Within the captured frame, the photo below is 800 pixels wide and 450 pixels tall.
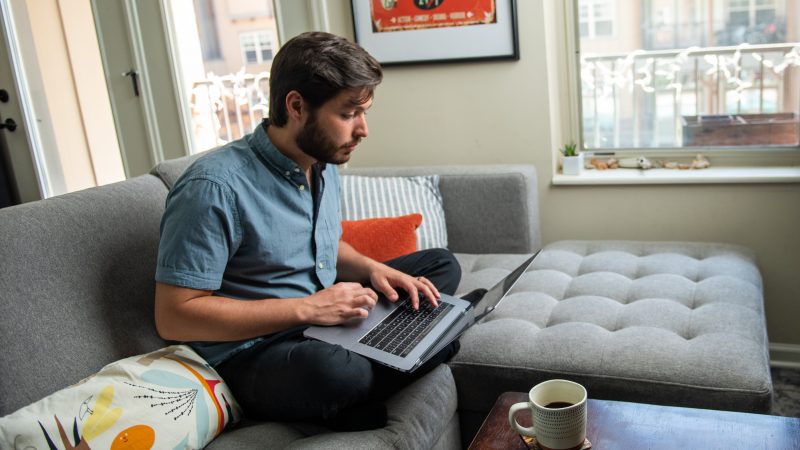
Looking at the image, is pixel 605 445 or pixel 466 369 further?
pixel 466 369

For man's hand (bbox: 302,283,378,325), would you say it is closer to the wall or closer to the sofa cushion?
the sofa cushion

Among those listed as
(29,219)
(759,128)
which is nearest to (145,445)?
(29,219)

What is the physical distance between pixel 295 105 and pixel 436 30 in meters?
1.24

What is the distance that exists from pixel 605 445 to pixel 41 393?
1.00 m

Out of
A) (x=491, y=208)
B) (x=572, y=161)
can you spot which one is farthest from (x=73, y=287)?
(x=572, y=161)

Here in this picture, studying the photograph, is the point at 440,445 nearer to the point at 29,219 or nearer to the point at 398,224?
the point at 398,224

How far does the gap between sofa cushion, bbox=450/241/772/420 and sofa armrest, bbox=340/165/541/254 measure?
0.58 ft

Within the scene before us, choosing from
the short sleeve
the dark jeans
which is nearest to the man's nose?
the short sleeve

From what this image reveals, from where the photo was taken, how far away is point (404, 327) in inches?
59.1

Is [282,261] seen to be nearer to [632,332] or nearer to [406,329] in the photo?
[406,329]

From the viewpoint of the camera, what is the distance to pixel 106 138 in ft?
13.7

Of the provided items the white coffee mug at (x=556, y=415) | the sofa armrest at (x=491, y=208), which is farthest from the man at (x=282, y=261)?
the sofa armrest at (x=491, y=208)

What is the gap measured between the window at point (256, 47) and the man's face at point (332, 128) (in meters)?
1.97

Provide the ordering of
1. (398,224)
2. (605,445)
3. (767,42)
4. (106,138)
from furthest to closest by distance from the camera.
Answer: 1. (106,138)
2. (767,42)
3. (398,224)
4. (605,445)
